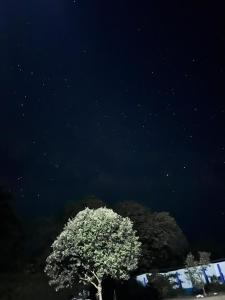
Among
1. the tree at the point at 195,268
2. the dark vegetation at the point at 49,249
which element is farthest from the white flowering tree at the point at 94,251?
the tree at the point at 195,268

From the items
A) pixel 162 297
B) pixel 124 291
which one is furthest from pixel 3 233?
pixel 162 297

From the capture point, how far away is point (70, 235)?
35688 mm

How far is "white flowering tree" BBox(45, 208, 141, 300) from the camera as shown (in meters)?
34.3

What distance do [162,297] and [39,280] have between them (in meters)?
16.4

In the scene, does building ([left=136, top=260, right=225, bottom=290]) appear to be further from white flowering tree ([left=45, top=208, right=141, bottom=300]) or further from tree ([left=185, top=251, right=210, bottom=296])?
white flowering tree ([left=45, top=208, right=141, bottom=300])

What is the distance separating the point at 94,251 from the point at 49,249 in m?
15.2

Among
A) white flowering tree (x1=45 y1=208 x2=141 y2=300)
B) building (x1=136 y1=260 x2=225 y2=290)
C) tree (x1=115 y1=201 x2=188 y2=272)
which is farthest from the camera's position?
tree (x1=115 y1=201 x2=188 y2=272)

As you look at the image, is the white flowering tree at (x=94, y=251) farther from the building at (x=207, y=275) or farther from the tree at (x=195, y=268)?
the building at (x=207, y=275)

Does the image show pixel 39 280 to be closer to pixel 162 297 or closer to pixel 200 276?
pixel 162 297

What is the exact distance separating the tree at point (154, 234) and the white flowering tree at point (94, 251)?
20.4 meters

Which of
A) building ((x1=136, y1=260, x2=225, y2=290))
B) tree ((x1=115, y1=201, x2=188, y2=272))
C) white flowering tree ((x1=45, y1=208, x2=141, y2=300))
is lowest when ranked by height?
building ((x1=136, y1=260, x2=225, y2=290))

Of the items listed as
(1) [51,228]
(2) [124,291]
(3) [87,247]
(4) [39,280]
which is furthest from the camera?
(1) [51,228]

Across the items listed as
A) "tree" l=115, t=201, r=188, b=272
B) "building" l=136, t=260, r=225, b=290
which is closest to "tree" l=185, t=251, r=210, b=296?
"building" l=136, t=260, r=225, b=290

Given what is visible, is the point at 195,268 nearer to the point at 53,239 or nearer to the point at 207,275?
the point at 207,275
